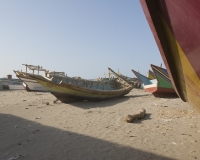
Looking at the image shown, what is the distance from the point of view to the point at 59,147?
3.94m

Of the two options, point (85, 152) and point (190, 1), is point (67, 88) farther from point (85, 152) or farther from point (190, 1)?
point (190, 1)

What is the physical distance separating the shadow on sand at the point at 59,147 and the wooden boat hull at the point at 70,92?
15.6ft

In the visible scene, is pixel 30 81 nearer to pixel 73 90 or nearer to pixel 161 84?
pixel 73 90

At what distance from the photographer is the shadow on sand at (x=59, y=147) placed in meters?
3.42

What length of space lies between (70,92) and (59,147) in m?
6.60

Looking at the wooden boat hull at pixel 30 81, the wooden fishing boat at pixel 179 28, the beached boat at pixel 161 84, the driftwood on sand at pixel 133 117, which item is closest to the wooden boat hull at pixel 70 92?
the wooden boat hull at pixel 30 81

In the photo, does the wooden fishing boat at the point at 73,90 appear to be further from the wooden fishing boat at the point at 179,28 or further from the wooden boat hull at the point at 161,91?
the wooden fishing boat at the point at 179,28

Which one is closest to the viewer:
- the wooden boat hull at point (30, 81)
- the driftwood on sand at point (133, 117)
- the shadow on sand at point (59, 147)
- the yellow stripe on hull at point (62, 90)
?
the shadow on sand at point (59, 147)

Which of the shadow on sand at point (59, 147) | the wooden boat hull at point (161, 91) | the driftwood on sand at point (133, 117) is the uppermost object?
the wooden boat hull at point (161, 91)

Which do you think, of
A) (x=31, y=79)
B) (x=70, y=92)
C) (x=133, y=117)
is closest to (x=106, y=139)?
(x=133, y=117)

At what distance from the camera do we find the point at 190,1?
1240 millimetres

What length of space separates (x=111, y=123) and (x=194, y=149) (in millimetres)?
2806

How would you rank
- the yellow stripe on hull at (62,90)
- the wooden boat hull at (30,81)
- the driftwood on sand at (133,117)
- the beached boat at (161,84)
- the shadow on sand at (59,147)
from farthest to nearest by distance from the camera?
1. the beached boat at (161,84)
2. the wooden boat hull at (30,81)
3. the yellow stripe on hull at (62,90)
4. the driftwood on sand at (133,117)
5. the shadow on sand at (59,147)

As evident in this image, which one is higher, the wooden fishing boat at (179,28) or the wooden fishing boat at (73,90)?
the wooden fishing boat at (179,28)
